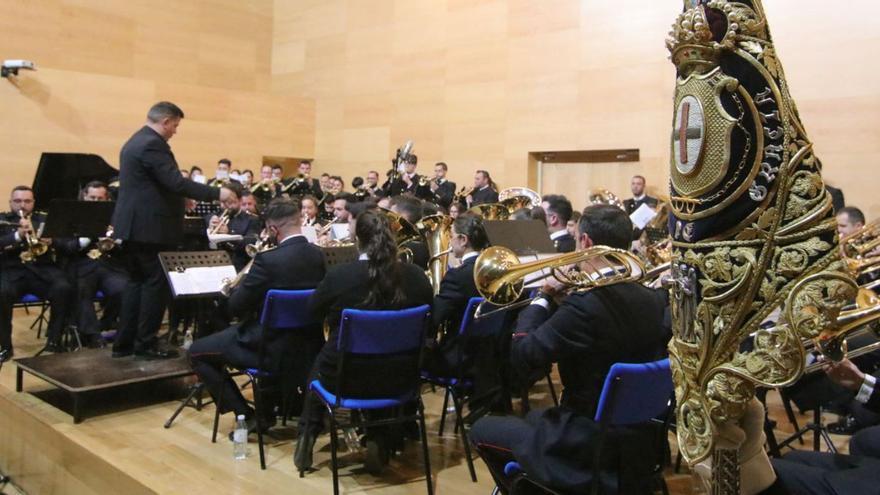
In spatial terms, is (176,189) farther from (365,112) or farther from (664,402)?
(365,112)

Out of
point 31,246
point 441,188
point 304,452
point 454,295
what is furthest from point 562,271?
point 441,188

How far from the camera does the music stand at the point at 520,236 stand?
13.2ft

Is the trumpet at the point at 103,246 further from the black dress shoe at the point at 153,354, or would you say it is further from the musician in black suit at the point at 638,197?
the musician in black suit at the point at 638,197

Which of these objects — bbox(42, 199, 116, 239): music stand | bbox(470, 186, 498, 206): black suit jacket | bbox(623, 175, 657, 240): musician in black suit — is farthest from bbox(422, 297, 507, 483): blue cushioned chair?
bbox(470, 186, 498, 206): black suit jacket

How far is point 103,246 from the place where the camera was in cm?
580

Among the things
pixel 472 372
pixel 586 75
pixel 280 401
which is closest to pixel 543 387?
pixel 472 372

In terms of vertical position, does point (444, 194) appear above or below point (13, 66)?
below

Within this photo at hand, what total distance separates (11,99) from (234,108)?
3743 mm

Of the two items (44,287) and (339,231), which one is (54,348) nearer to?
(44,287)

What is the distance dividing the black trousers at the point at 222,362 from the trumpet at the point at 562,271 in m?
1.66

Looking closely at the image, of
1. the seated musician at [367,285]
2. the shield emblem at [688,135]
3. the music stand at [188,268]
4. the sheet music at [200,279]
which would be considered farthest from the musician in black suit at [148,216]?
the shield emblem at [688,135]

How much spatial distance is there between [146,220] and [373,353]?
2.31 m

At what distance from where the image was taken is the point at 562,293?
9.58ft

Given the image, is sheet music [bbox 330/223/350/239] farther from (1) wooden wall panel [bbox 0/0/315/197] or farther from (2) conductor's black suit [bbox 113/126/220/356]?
(1) wooden wall panel [bbox 0/0/315/197]
